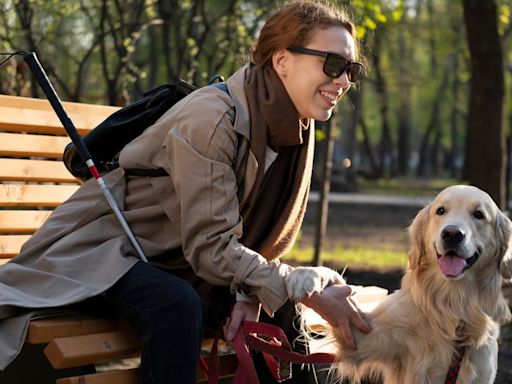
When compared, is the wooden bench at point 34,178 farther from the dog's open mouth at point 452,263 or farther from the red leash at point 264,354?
the dog's open mouth at point 452,263

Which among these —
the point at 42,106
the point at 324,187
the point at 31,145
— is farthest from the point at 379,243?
the point at 31,145

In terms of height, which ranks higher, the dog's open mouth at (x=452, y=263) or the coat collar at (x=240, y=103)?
the coat collar at (x=240, y=103)

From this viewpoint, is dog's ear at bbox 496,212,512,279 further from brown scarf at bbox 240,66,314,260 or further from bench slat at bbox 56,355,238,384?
bench slat at bbox 56,355,238,384

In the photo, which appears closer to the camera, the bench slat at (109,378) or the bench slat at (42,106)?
the bench slat at (109,378)

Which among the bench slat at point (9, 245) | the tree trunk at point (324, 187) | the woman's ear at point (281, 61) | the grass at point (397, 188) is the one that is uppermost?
the woman's ear at point (281, 61)

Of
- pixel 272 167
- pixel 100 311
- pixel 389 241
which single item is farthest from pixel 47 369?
pixel 389 241

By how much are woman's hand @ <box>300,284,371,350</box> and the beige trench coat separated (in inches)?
7.5

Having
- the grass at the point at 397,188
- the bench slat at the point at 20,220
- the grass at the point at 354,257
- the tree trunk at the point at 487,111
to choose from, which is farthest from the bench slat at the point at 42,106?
the grass at the point at 397,188

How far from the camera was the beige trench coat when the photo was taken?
3180 mm

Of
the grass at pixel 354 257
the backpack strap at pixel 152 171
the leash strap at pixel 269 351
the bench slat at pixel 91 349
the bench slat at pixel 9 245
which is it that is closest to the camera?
the bench slat at pixel 91 349

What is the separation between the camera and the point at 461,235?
352 cm

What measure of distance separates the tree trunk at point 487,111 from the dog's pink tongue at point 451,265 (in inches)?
198

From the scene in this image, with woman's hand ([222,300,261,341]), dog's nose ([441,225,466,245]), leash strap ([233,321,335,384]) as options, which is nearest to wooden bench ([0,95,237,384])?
leash strap ([233,321,335,384])

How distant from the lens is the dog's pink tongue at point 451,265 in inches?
140
